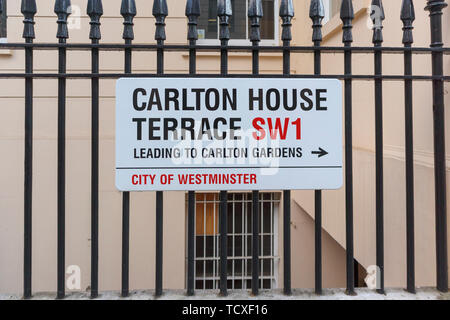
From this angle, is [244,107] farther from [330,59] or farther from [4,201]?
[4,201]

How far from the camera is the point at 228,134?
1.76 metres

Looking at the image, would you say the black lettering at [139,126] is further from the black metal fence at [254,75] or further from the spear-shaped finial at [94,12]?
the spear-shaped finial at [94,12]

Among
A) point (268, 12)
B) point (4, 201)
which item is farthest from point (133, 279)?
point (268, 12)

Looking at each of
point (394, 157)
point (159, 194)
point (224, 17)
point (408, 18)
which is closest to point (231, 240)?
point (394, 157)

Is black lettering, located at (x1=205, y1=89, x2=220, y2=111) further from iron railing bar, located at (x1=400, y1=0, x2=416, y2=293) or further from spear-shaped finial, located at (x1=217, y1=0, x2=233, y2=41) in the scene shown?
iron railing bar, located at (x1=400, y1=0, x2=416, y2=293)

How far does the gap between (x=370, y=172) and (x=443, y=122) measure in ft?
3.19

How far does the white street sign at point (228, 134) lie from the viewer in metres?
1.74

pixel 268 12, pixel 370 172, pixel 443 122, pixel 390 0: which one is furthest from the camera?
pixel 268 12

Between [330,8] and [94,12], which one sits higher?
[330,8]

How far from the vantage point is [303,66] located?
4.66 m

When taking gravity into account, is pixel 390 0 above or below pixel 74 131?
above

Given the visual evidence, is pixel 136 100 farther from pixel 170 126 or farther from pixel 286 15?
pixel 286 15


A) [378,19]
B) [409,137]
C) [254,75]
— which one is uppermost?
[378,19]
